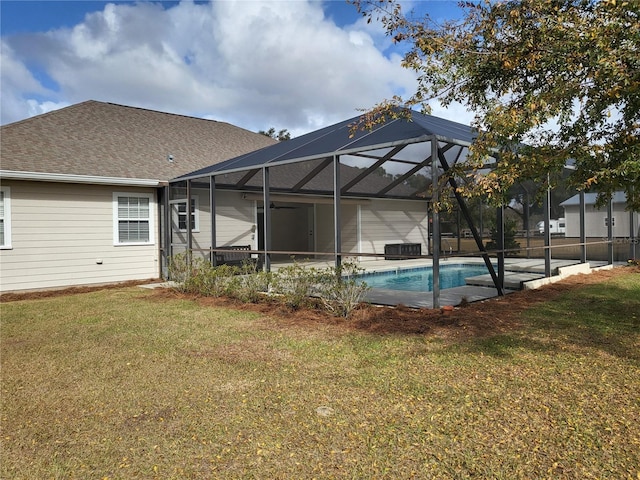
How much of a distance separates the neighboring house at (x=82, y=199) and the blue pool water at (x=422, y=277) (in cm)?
557

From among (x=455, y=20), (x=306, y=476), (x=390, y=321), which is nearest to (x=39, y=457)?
(x=306, y=476)

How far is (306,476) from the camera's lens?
7.80 ft

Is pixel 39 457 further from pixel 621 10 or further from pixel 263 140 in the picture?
pixel 263 140

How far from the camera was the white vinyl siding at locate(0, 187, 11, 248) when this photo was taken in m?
9.22

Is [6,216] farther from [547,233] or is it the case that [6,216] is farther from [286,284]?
[547,233]

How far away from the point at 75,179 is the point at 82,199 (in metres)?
0.64

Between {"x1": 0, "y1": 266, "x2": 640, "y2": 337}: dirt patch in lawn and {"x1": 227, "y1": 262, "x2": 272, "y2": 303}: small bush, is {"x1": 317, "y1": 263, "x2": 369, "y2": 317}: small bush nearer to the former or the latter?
{"x1": 0, "y1": 266, "x2": 640, "y2": 337}: dirt patch in lawn

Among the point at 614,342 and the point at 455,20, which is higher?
the point at 455,20

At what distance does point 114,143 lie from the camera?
39.8ft

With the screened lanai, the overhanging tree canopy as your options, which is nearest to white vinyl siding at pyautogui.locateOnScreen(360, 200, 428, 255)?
the screened lanai

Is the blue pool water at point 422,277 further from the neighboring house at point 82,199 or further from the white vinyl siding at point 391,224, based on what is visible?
the neighboring house at point 82,199

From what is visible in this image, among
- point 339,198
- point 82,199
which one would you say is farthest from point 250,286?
point 82,199


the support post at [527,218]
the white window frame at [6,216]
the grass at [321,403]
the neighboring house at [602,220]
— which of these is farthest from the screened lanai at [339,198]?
the white window frame at [6,216]

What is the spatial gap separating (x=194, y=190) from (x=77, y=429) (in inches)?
377
